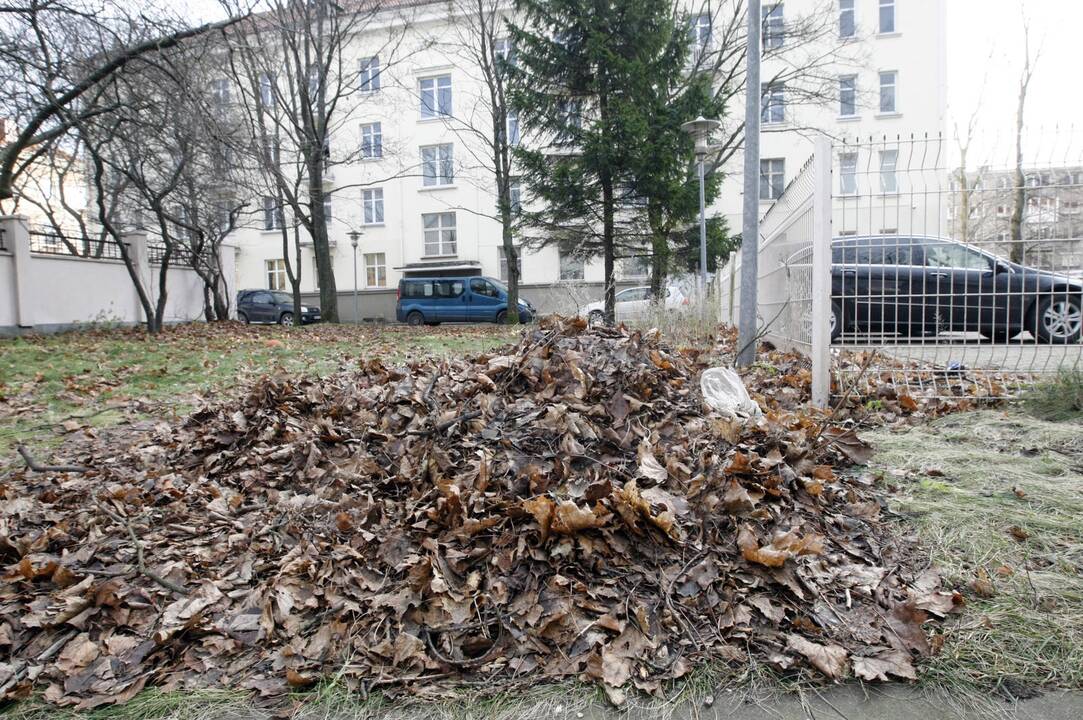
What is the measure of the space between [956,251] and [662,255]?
12561mm

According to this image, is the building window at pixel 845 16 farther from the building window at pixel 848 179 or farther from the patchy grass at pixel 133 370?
the building window at pixel 848 179

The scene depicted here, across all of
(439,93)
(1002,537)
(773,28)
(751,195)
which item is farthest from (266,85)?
(1002,537)

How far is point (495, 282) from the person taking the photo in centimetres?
2673

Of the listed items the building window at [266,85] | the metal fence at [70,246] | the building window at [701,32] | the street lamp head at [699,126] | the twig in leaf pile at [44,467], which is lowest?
the twig in leaf pile at [44,467]

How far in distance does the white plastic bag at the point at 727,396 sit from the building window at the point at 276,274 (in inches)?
1392

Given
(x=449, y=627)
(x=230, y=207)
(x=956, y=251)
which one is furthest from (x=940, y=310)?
(x=230, y=207)

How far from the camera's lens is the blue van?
26.3 meters

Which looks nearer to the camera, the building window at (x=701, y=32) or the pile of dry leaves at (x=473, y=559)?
the pile of dry leaves at (x=473, y=559)

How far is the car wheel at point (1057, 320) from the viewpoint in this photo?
4.98 metres

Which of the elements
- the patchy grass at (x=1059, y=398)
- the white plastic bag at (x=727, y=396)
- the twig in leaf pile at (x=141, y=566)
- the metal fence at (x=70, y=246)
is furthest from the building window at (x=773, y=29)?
the twig in leaf pile at (x=141, y=566)

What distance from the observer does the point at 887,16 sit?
90.9 feet

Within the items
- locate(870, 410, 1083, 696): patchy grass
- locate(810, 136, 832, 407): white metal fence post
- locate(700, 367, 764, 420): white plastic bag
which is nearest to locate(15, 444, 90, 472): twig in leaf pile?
locate(700, 367, 764, 420): white plastic bag

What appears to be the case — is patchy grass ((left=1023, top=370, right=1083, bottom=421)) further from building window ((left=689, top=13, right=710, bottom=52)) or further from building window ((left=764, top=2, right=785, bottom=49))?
building window ((left=764, top=2, right=785, bottom=49))

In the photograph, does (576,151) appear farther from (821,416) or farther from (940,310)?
(821,416)
